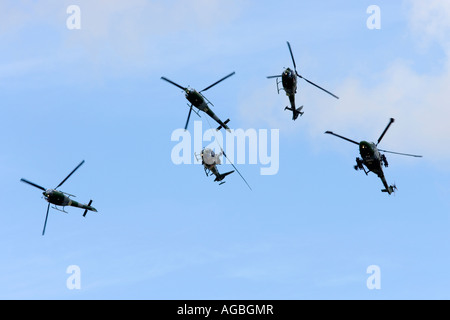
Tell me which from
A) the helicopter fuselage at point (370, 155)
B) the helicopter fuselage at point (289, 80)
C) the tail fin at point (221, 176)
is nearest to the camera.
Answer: the helicopter fuselage at point (370, 155)

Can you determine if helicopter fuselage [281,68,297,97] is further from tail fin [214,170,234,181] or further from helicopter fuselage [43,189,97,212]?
helicopter fuselage [43,189,97,212]

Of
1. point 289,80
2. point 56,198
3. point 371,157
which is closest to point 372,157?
point 371,157

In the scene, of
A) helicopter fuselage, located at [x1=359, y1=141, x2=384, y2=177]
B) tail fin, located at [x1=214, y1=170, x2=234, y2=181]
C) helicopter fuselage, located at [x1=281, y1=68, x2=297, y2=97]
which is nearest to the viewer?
helicopter fuselage, located at [x1=359, y1=141, x2=384, y2=177]

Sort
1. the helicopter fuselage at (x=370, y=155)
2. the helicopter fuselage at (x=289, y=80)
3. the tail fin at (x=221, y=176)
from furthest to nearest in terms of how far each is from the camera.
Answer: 1. the tail fin at (x=221, y=176)
2. the helicopter fuselage at (x=289, y=80)
3. the helicopter fuselage at (x=370, y=155)

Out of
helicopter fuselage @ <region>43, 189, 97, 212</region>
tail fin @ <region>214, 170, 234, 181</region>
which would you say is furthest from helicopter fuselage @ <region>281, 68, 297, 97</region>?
helicopter fuselage @ <region>43, 189, 97, 212</region>

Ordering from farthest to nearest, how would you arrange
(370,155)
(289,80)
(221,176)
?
1. (221,176)
2. (289,80)
3. (370,155)

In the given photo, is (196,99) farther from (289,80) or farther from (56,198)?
(56,198)

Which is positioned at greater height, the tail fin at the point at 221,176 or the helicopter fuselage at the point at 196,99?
the helicopter fuselage at the point at 196,99

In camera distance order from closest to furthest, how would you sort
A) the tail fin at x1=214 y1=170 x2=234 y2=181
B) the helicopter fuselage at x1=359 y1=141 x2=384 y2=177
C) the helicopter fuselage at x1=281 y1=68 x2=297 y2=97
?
the helicopter fuselage at x1=359 y1=141 x2=384 y2=177, the helicopter fuselage at x1=281 y1=68 x2=297 y2=97, the tail fin at x1=214 y1=170 x2=234 y2=181

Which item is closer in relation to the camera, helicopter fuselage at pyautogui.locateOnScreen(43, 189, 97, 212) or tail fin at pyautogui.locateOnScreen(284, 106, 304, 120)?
helicopter fuselage at pyautogui.locateOnScreen(43, 189, 97, 212)

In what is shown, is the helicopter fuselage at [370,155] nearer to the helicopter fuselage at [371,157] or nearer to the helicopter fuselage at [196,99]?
the helicopter fuselage at [371,157]

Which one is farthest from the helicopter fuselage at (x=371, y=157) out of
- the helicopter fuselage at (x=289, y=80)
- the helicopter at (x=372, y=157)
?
the helicopter fuselage at (x=289, y=80)
